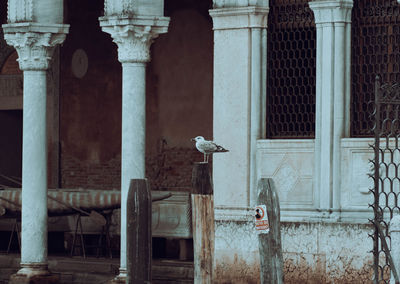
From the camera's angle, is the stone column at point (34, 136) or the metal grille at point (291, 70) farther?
the stone column at point (34, 136)

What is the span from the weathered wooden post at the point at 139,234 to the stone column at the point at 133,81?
3585 mm

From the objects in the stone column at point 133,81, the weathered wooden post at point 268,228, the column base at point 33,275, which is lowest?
the column base at point 33,275

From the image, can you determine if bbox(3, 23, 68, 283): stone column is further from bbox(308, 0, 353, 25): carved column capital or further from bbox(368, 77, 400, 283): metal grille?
bbox(368, 77, 400, 283): metal grille

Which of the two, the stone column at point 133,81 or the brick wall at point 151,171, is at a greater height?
the stone column at point 133,81

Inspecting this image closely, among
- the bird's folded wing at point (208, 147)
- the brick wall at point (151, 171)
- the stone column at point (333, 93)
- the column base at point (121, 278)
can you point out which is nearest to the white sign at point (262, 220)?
the bird's folded wing at point (208, 147)

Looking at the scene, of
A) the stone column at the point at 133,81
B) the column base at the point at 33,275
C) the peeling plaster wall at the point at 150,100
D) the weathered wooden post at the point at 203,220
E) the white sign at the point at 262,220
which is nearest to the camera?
the white sign at the point at 262,220

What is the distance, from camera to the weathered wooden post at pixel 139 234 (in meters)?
9.05

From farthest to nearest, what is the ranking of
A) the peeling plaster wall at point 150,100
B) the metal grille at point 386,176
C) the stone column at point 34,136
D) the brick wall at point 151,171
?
the brick wall at point 151,171 → the peeling plaster wall at point 150,100 → the stone column at point 34,136 → the metal grille at point 386,176

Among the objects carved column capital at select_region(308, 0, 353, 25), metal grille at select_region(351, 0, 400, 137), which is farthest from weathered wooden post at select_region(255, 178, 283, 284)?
carved column capital at select_region(308, 0, 353, 25)

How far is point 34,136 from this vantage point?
530 inches

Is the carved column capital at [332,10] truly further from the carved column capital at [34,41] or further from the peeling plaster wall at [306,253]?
the carved column capital at [34,41]

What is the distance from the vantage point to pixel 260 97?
1286 centimetres

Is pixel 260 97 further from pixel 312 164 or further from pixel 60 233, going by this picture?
pixel 60 233

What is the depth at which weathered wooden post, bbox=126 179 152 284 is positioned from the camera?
9047 millimetres
